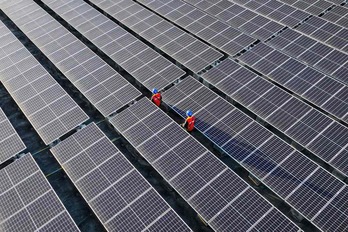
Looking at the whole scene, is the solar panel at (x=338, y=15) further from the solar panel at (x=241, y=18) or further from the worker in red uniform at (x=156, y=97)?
the worker in red uniform at (x=156, y=97)

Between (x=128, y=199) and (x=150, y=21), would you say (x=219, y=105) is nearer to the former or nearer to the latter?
(x=128, y=199)

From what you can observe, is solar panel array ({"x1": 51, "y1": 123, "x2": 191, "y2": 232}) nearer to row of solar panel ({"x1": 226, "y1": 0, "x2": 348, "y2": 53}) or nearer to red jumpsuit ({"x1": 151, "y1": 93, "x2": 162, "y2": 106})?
red jumpsuit ({"x1": 151, "y1": 93, "x2": 162, "y2": 106})

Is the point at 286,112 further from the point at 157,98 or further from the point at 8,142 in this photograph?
the point at 8,142

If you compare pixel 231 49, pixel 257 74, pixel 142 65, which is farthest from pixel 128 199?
pixel 231 49

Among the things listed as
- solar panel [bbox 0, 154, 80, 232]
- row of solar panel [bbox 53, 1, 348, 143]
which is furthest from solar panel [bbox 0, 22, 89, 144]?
row of solar panel [bbox 53, 1, 348, 143]

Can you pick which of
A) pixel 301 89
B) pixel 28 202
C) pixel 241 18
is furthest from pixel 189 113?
pixel 241 18

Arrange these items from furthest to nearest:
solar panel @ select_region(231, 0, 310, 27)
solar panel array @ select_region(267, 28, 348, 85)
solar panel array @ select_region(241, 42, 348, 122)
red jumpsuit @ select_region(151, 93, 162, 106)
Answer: solar panel @ select_region(231, 0, 310, 27), solar panel array @ select_region(267, 28, 348, 85), red jumpsuit @ select_region(151, 93, 162, 106), solar panel array @ select_region(241, 42, 348, 122)
